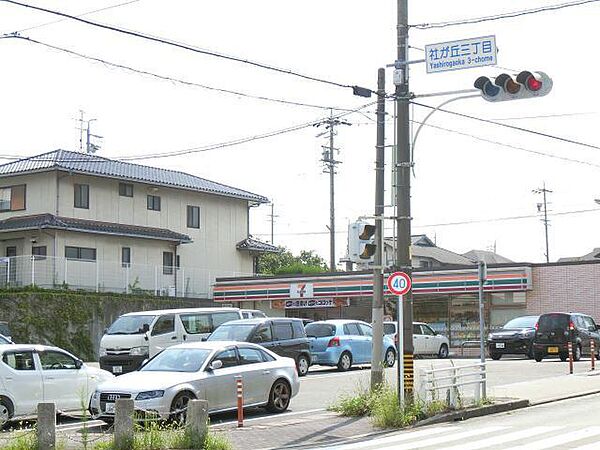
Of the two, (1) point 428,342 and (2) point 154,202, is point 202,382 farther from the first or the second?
(2) point 154,202

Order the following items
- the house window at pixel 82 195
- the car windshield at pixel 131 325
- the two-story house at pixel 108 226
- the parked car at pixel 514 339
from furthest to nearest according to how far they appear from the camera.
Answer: the house window at pixel 82 195
the two-story house at pixel 108 226
the parked car at pixel 514 339
the car windshield at pixel 131 325

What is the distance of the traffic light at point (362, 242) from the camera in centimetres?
1638

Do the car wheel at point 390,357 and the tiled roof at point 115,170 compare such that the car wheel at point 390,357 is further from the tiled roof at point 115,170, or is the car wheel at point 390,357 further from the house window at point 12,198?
the house window at point 12,198

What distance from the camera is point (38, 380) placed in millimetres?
16109

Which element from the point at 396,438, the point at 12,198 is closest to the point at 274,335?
the point at 396,438

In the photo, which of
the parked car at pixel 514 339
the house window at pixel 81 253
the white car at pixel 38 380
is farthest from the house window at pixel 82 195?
the white car at pixel 38 380

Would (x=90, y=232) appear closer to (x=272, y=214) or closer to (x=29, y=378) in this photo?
(x=29, y=378)

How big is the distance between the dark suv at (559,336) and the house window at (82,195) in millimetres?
21685

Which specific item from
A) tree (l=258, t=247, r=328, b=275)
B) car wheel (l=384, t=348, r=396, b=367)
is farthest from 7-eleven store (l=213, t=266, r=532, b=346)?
tree (l=258, t=247, r=328, b=275)

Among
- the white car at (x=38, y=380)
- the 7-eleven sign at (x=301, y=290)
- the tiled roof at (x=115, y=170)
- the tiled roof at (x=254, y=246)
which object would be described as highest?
the tiled roof at (x=115, y=170)

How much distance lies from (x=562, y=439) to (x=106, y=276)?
100ft

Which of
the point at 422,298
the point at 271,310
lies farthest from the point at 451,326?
the point at 271,310

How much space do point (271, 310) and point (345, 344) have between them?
57.5ft

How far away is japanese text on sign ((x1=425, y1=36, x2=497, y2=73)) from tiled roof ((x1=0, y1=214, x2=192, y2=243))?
2716 cm
